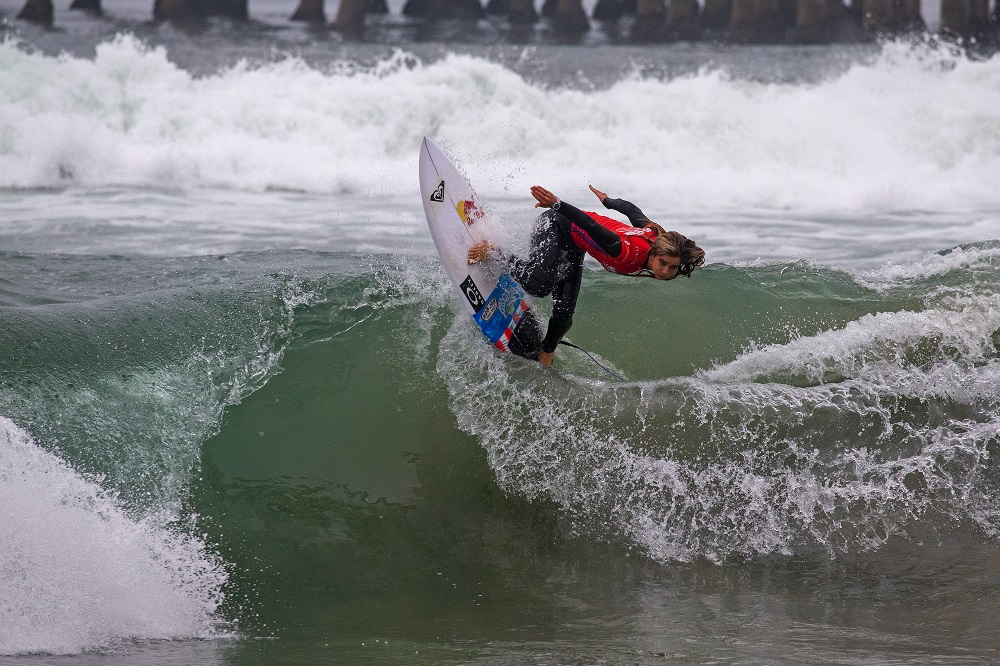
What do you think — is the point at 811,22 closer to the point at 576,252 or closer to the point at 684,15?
the point at 684,15

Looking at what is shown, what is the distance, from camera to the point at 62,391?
4453 millimetres

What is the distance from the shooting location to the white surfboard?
5012 mm

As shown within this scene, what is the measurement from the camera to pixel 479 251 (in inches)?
199

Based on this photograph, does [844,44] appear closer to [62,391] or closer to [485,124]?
[485,124]

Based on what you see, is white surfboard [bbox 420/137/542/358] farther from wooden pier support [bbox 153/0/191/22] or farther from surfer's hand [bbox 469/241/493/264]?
wooden pier support [bbox 153/0/191/22]

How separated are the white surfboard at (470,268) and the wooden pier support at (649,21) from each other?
14.0 meters

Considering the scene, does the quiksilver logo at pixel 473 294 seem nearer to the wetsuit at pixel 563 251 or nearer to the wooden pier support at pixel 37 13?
the wetsuit at pixel 563 251

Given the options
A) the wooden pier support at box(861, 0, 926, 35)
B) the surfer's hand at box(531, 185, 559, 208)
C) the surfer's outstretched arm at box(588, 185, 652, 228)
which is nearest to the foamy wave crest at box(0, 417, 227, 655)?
the surfer's hand at box(531, 185, 559, 208)

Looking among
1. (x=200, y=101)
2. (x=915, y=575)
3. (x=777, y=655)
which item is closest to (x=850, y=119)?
(x=200, y=101)

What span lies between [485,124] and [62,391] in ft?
35.6

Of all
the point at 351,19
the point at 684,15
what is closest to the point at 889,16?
the point at 684,15

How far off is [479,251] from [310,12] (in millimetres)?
14541

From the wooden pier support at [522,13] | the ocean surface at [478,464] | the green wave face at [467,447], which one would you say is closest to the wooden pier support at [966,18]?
the wooden pier support at [522,13]

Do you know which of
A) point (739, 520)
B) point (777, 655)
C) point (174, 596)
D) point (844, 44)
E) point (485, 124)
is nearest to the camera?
point (777, 655)
